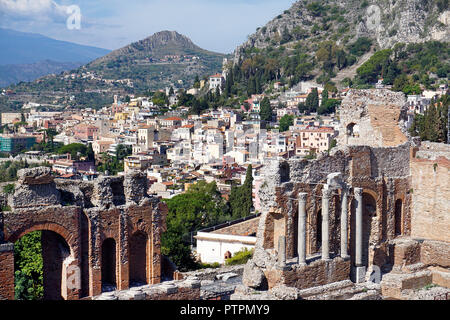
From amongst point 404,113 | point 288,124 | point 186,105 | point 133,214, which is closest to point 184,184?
point 288,124

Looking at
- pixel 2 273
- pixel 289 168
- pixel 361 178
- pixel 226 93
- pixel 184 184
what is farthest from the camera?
pixel 226 93

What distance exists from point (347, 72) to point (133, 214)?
13053 cm

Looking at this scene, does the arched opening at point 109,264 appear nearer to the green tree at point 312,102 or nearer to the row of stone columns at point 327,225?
the row of stone columns at point 327,225

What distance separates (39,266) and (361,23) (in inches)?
6105

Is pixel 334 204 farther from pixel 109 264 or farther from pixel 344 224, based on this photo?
pixel 109 264

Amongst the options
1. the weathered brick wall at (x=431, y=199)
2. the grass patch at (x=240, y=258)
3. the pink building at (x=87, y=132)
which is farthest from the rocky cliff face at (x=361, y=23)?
the weathered brick wall at (x=431, y=199)

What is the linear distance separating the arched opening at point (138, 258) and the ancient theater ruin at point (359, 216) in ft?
9.52

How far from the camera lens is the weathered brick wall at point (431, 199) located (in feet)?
82.1

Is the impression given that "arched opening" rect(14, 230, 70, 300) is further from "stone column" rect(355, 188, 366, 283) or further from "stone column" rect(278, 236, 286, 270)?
"stone column" rect(355, 188, 366, 283)

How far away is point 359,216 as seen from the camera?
2358cm

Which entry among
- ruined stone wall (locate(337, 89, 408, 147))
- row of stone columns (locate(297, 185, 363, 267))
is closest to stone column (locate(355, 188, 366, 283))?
row of stone columns (locate(297, 185, 363, 267))

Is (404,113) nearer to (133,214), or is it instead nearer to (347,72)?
(133,214)

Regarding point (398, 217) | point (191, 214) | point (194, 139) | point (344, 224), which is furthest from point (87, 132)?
point (344, 224)

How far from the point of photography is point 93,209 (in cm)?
1912
